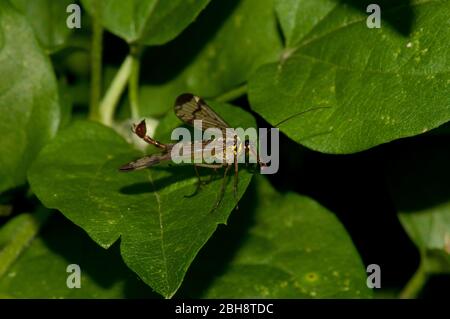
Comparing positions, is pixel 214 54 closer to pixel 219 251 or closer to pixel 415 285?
pixel 219 251

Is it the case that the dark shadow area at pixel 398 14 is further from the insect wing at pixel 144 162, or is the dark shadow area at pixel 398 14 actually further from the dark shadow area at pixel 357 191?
the insect wing at pixel 144 162

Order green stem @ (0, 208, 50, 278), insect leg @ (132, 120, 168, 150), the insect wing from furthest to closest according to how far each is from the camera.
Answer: green stem @ (0, 208, 50, 278)
insect leg @ (132, 120, 168, 150)
the insect wing

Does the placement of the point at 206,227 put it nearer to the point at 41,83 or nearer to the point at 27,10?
the point at 41,83

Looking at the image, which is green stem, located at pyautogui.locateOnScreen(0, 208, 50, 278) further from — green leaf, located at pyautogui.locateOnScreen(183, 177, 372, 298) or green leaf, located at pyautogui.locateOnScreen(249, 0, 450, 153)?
green leaf, located at pyautogui.locateOnScreen(249, 0, 450, 153)

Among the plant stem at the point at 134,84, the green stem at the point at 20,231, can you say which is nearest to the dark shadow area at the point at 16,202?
the green stem at the point at 20,231

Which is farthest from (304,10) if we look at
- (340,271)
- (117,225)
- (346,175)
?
(117,225)

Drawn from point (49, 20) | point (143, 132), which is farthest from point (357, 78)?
point (49, 20)

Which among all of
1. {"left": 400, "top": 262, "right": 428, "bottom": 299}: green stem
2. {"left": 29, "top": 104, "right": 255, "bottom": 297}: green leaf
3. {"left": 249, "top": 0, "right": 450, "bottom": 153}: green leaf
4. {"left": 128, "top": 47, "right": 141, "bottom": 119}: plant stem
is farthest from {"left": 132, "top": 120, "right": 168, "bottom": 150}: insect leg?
{"left": 400, "top": 262, "right": 428, "bottom": 299}: green stem
